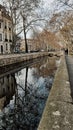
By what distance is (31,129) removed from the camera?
22.2ft

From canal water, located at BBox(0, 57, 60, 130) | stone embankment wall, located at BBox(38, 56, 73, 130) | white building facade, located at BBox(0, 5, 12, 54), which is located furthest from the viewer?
white building facade, located at BBox(0, 5, 12, 54)

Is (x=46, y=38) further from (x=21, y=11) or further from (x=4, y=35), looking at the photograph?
(x=21, y=11)

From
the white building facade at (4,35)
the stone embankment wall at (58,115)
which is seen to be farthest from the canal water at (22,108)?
the white building facade at (4,35)

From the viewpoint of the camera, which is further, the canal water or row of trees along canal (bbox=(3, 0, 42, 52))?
row of trees along canal (bbox=(3, 0, 42, 52))

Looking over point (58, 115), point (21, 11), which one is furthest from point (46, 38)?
point (58, 115)

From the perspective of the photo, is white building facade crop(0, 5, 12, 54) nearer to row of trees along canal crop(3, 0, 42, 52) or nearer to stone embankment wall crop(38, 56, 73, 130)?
row of trees along canal crop(3, 0, 42, 52)

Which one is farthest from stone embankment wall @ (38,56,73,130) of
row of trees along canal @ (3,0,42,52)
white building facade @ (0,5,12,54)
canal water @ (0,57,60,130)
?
white building facade @ (0,5,12,54)

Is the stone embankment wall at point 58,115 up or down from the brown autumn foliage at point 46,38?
down

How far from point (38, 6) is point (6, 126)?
34046 mm

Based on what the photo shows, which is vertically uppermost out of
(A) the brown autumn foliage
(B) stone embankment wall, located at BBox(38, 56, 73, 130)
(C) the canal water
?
(A) the brown autumn foliage

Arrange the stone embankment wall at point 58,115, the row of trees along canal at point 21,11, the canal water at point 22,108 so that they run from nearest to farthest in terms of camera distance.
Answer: the stone embankment wall at point 58,115
the canal water at point 22,108
the row of trees along canal at point 21,11

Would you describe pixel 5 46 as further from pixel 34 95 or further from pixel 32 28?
pixel 34 95

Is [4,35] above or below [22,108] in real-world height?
above

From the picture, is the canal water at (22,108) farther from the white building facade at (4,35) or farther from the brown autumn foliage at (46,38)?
the white building facade at (4,35)
